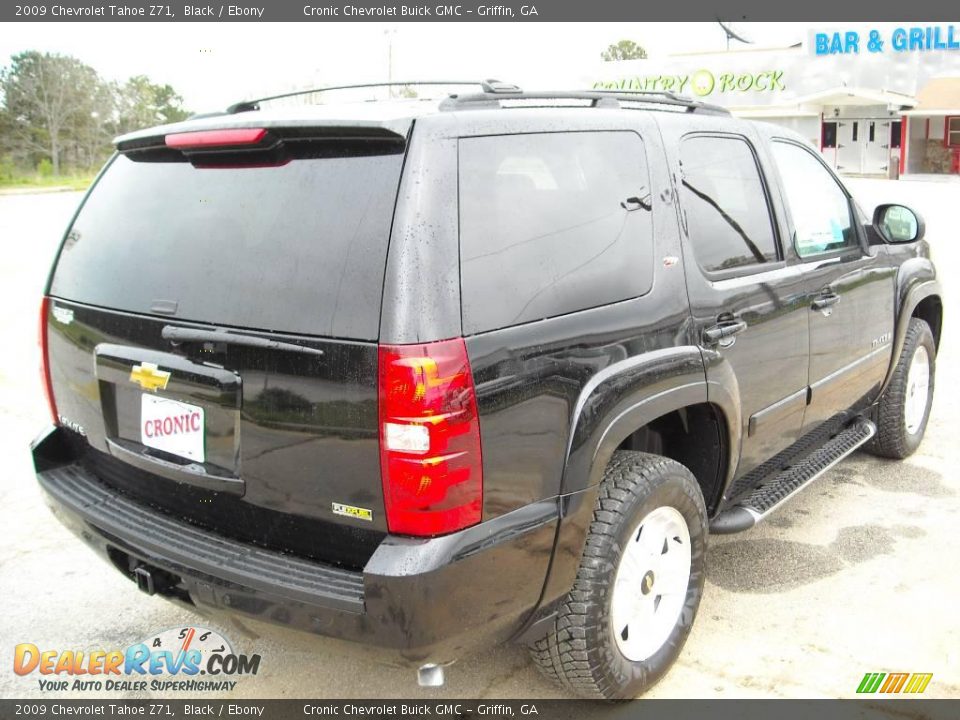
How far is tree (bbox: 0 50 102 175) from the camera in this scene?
153 ft

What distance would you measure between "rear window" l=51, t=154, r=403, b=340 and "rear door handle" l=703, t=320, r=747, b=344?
139 centimetres

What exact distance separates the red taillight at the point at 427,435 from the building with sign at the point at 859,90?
37.8 metres

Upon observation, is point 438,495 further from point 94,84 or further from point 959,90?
point 94,84

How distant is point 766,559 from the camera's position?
3.93 metres

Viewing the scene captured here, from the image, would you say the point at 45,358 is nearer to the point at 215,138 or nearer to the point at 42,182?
the point at 215,138

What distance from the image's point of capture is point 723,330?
122 inches

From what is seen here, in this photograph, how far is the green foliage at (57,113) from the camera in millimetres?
46469

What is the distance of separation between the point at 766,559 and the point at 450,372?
2444 mm

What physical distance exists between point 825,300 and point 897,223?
41.1 inches

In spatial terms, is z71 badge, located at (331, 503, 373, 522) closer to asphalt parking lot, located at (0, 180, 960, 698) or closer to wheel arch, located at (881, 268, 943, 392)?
asphalt parking lot, located at (0, 180, 960, 698)

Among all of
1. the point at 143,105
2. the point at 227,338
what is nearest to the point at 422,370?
the point at 227,338

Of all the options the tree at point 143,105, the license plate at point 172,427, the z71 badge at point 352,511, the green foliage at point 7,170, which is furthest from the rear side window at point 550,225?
the tree at point 143,105

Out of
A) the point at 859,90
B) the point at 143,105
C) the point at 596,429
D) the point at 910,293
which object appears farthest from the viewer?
the point at 143,105

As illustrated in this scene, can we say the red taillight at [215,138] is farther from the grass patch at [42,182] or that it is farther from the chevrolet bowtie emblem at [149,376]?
the grass patch at [42,182]
